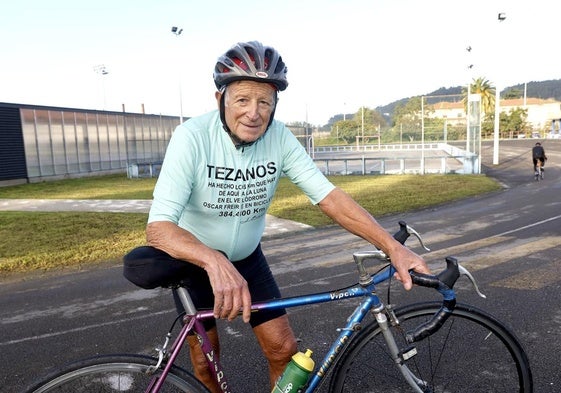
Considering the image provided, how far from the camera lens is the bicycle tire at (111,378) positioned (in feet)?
5.82

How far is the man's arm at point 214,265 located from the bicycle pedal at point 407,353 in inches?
36.0

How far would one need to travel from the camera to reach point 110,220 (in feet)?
36.8

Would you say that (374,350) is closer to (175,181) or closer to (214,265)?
(214,265)

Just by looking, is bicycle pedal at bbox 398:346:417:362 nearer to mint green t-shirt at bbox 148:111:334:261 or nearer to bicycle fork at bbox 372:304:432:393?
bicycle fork at bbox 372:304:432:393

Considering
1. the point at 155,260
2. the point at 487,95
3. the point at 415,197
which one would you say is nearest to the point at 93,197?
the point at 415,197

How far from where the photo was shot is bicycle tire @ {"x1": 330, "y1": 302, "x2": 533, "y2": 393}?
7.22 feet

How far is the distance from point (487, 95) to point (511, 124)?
7.78m

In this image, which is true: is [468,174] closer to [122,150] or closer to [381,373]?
[381,373]

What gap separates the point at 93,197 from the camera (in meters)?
16.8

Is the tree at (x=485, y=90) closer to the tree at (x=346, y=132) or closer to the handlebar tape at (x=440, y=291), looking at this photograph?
the tree at (x=346, y=132)

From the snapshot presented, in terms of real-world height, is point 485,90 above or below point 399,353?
above

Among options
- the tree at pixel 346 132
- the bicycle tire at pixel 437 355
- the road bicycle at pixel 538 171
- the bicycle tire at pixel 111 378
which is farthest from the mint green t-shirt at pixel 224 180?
the tree at pixel 346 132

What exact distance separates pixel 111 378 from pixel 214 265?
67 centimetres

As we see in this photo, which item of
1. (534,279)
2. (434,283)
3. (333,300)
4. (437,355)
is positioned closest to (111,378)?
(333,300)
